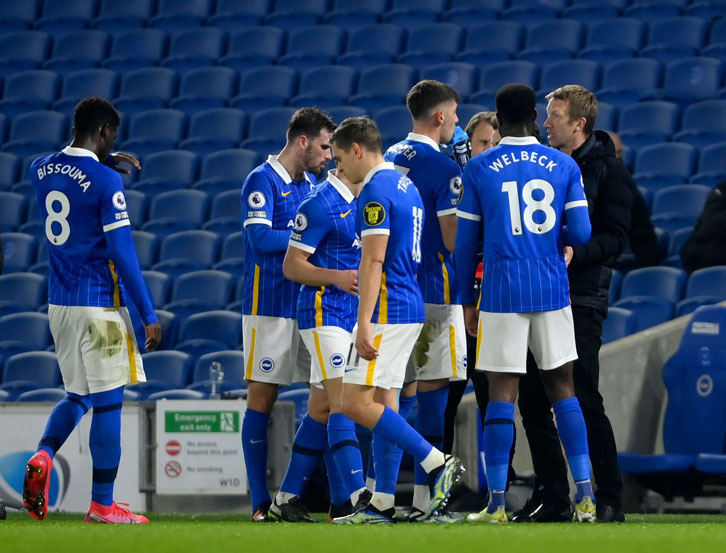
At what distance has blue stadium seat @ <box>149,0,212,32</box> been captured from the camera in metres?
13.0

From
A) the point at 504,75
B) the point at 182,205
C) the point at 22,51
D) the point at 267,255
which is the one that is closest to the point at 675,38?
the point at 504,75

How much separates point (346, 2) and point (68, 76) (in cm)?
292

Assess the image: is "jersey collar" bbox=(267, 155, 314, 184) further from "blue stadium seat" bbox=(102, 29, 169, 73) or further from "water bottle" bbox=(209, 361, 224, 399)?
"blue stadium seat" bbox=(102, 29, 169, 73)

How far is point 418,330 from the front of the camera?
4.91 meters

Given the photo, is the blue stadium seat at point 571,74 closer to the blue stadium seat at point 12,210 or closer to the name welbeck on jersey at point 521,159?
the blue stadium seat at point 12,210

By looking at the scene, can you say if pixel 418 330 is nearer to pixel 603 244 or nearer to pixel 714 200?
pixel 603 244

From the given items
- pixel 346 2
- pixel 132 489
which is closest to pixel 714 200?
pixel 132 489

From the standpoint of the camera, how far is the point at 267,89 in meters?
11.7

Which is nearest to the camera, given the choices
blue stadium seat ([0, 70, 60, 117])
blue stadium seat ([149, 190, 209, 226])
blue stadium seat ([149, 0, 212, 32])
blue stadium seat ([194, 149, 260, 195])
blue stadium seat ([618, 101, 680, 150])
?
blue stadium seat ([618, 101, 680, 150])

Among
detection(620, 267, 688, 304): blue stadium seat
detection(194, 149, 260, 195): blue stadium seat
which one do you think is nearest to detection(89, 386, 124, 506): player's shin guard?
detection(620, 267, 688, 304): blue stadium seat

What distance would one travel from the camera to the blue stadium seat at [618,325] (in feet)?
25.3

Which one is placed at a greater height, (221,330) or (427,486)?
(221,330)

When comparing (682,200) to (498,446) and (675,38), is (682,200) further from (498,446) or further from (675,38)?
(498,446)

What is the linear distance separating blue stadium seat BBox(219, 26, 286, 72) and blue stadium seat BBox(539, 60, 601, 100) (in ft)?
9.68
